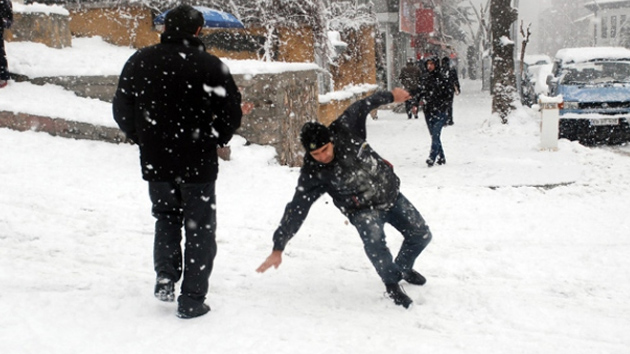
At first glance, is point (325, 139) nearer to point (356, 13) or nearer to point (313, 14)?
point (313, 14)

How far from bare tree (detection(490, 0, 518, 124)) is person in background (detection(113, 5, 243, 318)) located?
12.8 meters

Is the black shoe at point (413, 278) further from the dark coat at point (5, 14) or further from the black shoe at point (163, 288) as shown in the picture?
the dark coat at point (5, 14)

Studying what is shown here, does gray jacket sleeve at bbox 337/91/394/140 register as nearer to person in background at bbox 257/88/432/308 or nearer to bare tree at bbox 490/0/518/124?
person in background at bbox 257/88/432/308

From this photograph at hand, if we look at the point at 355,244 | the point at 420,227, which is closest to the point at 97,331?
the point at 420,227

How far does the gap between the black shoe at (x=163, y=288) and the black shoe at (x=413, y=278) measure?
5.74 ft

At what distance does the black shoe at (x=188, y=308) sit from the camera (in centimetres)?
378

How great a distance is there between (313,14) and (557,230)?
35.3 ft

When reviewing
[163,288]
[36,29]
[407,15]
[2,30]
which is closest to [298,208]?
[163,288]

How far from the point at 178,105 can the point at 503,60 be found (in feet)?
44.1

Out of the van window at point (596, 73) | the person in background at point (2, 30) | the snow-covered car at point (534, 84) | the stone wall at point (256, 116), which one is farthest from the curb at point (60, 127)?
the snow-covered car at point (534, 84)

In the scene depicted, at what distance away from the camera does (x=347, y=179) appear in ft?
13.5

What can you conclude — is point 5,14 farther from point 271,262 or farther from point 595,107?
point 595,107

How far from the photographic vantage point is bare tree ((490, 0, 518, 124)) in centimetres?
1537

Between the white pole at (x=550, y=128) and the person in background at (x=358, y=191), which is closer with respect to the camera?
the person in background at (x=358, y=191)
